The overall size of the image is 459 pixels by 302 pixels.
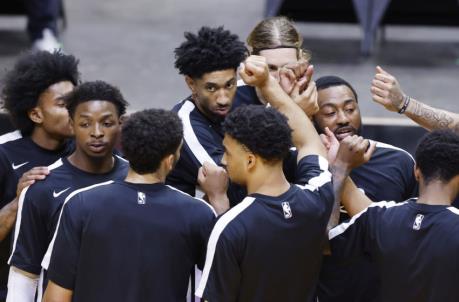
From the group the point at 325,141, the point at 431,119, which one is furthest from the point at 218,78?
the point at 431,119

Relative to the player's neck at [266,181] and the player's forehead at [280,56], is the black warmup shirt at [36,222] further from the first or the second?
the player's forehead at [280,56]

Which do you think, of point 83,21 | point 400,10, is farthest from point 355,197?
point 83,21

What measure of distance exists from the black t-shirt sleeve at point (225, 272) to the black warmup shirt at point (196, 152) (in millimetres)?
679

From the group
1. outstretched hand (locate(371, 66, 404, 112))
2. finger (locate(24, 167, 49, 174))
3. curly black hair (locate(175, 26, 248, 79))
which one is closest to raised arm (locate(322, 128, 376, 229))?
outstretched hand (locate(371, 66, 404, 112))

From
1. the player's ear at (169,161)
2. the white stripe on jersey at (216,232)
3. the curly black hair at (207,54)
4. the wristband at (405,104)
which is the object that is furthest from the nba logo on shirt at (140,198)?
the wristband at (405,104)

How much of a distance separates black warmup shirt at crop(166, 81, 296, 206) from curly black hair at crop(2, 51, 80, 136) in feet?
1.84

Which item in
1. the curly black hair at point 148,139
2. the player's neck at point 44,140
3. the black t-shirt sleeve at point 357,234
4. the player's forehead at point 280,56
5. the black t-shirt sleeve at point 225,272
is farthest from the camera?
the player's forehead at point 280,56

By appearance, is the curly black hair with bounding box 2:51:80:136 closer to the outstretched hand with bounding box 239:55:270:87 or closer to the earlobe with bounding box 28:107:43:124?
the earlobe with bounding box 28:107:43:124

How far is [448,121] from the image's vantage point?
464 cm

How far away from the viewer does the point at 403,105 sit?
4559 millimetres

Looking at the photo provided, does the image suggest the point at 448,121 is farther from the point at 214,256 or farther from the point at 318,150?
the point at 214,256

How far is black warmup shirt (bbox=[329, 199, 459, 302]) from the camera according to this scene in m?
3.67

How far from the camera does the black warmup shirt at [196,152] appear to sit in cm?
431

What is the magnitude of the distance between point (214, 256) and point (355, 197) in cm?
78
